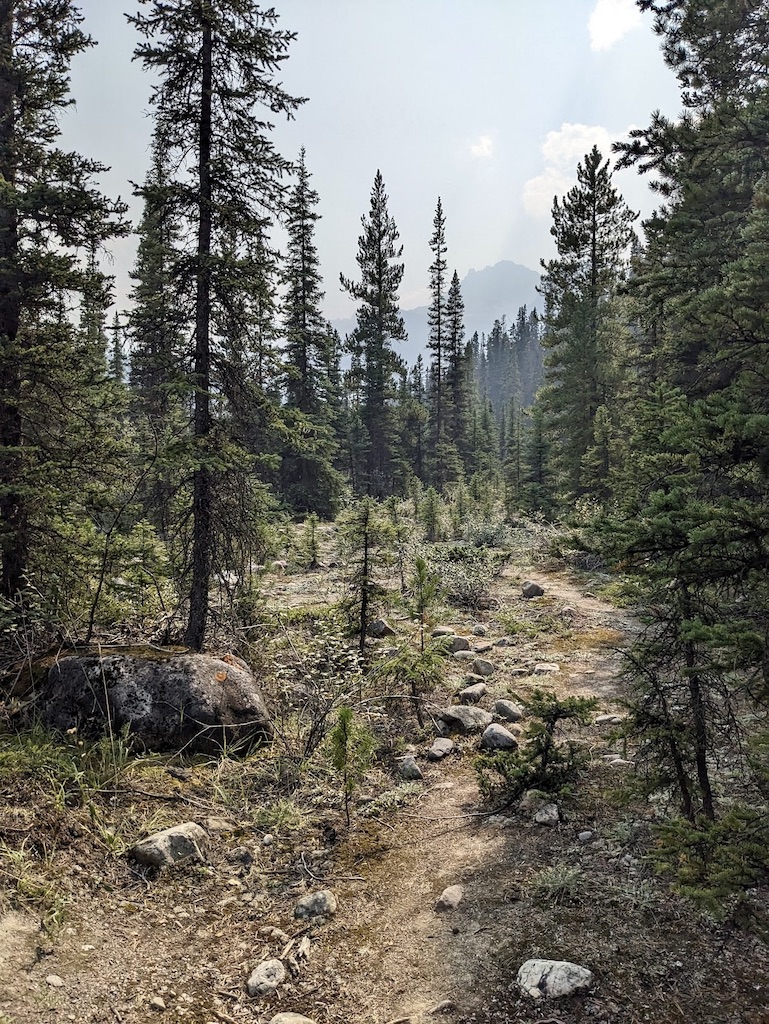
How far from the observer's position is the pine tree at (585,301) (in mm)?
23312

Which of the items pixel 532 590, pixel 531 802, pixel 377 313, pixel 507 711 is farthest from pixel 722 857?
pixel 377 313

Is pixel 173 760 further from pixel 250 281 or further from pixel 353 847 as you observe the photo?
pixel 250 281

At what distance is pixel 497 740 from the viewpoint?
6969 mm

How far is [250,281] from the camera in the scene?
8.41 meters

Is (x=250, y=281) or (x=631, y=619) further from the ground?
(x=250, y=281)

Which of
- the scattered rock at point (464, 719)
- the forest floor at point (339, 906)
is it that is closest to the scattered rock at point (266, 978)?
the forest floor at point (339, 906)

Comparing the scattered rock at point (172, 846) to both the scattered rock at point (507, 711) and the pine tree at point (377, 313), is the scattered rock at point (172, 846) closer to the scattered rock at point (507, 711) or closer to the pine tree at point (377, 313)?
the scattered rock at point (507, 711)

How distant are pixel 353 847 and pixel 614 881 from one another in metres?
2.32

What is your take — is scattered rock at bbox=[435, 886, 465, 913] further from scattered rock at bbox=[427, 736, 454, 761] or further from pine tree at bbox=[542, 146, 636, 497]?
pine tree at bbox=[542, 146, 636, 497]

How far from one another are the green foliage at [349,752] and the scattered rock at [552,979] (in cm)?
252

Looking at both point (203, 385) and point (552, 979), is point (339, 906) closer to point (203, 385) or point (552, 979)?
point (552, 979)

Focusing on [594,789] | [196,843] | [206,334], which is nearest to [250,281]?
[206,334]

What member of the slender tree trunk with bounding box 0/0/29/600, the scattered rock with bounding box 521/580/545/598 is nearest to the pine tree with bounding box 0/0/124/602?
the slender tree trunk with bounding box 0/0/29/600

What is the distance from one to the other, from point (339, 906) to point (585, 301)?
968 inches
